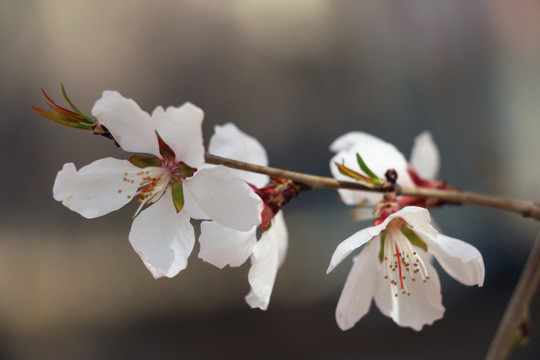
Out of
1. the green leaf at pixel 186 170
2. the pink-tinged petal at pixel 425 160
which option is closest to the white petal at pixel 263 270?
the green leaf at pixel 186 170

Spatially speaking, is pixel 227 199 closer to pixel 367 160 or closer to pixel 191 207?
pixel 191 207

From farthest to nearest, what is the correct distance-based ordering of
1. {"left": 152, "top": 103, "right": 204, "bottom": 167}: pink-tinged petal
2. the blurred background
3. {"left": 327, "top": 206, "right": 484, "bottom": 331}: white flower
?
the blurred background
{"left": 327, "top": 206, "right": 484, "bottom": 331}: white flower
{"left": 152, "top": 103, "right": 204, "bottom": 167}: pink-tinged petal

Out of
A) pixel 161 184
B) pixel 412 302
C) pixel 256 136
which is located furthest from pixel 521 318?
pixel 256 136

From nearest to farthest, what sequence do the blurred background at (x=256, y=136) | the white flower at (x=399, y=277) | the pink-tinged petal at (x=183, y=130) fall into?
the pink-tinged petal at (x=183, y=130), the white flower at (x=399, y=277), the blurred background at (x=256, y=136)

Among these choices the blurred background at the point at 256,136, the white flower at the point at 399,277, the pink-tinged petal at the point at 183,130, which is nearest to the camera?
the pink-tinged petal at the point at 183,130

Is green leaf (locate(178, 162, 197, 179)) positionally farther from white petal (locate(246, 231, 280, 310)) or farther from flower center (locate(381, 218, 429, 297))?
flower center (locate(381, 218, 429, 297))

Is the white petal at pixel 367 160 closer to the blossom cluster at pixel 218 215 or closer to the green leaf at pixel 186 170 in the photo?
the blossom cluster at pixel 218 215

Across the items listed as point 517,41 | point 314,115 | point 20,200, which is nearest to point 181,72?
point 314,115

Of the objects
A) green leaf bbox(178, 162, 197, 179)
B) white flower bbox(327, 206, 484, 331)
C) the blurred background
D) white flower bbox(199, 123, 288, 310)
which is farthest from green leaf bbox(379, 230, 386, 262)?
the blurred background
